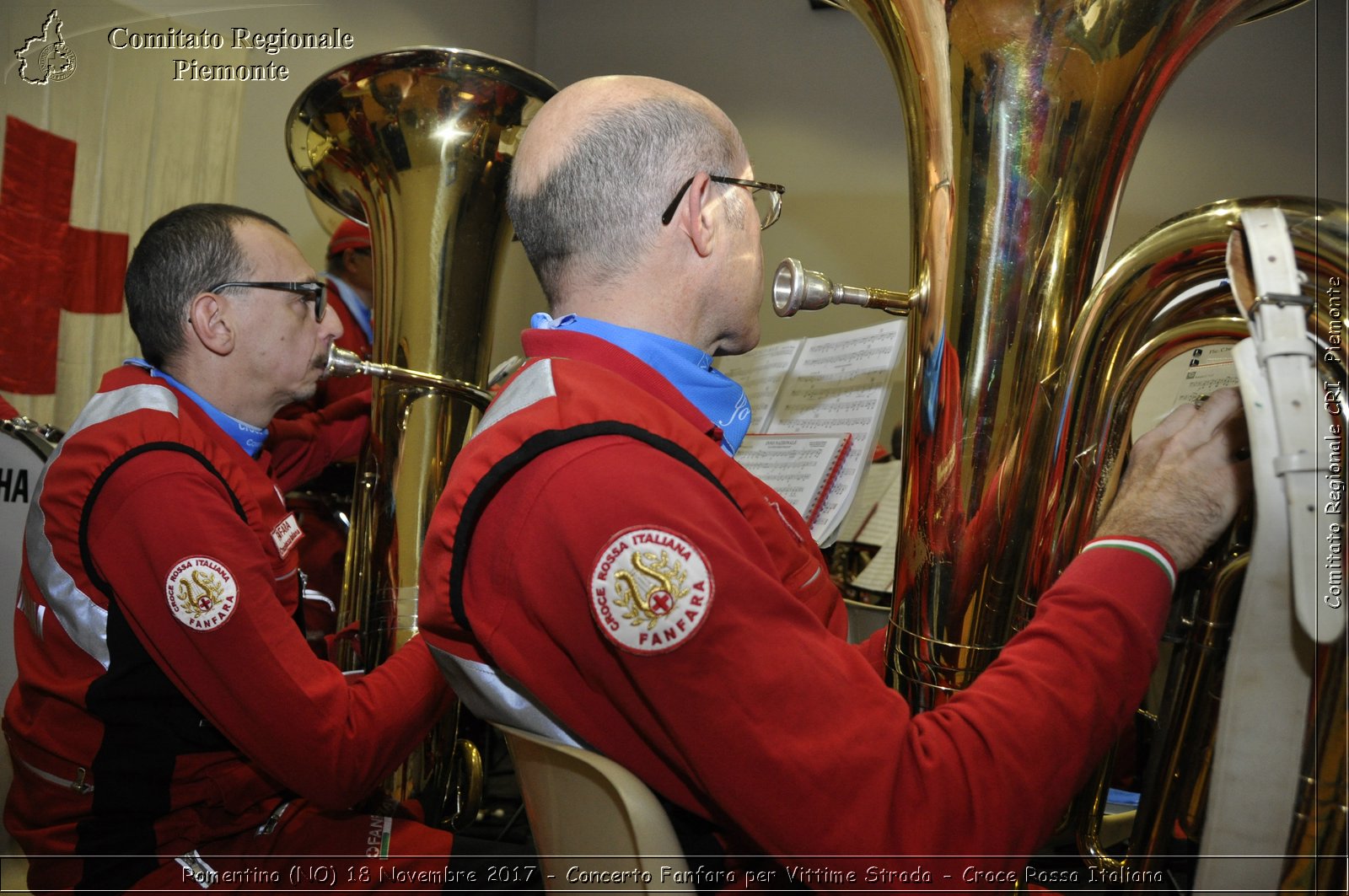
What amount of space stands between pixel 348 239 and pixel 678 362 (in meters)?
2.17

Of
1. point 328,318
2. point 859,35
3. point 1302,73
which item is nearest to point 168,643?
point 328,318

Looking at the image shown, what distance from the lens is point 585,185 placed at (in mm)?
994

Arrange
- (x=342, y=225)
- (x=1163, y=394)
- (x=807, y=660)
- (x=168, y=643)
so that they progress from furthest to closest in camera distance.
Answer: (x=342, y=225)
(x=1163, y=394)
(x=168, y=643)
(x=807, y=660)

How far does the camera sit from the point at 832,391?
1.55 metres

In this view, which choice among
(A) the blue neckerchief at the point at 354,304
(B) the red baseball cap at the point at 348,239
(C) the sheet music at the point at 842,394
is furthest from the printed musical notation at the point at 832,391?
(B) the red baseball cap at the point at 348,239

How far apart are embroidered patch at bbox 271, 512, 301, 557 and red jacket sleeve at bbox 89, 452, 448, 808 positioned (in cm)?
21

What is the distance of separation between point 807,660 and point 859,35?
456 centimetres

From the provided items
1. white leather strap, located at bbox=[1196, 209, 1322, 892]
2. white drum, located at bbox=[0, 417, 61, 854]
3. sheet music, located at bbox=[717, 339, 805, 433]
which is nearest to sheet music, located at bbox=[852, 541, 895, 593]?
sheet music, located at bbox=[717, 339, 805, 433]

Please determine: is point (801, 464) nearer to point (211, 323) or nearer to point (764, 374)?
point (764, 374)

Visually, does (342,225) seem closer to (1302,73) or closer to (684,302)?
(684,302)

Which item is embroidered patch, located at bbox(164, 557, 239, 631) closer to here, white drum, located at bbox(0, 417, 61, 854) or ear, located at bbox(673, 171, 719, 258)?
white drum, located at bbox(0, 417, 61, 854)

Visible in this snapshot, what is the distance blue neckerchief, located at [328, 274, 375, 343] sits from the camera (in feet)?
8.72

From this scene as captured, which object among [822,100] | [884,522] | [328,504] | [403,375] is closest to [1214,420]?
[403,375]

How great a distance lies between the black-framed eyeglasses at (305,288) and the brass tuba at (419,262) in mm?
96
